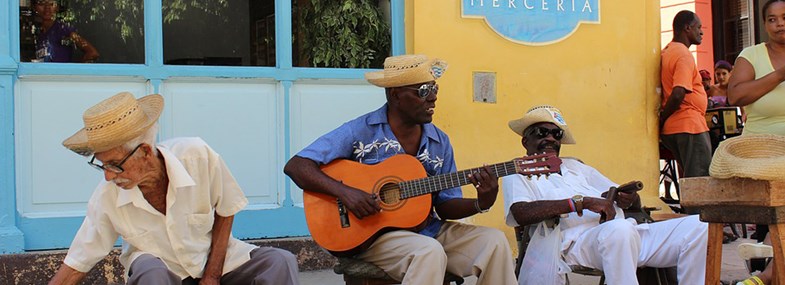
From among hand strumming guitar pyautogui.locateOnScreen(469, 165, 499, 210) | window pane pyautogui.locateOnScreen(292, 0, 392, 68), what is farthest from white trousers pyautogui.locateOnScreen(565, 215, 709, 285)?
window pane pyautogui.locateOnScreen(292, 0, 392, 68)

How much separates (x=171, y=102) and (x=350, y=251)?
214 centimetres

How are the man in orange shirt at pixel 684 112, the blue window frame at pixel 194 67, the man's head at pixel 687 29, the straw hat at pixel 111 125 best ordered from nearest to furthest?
1. the straw hat at pixel 111 125
2. the blue window frame at pixel 194 67
3. the man in orange shirt at pixel 684 112
4. the man's head at pixel 687 29

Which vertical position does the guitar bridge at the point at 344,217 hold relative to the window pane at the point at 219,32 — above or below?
below

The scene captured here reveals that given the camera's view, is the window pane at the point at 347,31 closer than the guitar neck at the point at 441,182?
No

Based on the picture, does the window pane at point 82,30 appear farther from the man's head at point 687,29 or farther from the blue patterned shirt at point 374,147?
the man's head at point 687,29

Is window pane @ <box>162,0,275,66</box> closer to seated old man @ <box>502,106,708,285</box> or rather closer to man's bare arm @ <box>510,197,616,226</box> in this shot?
seated old man @ <box>502,106,708,285</box>

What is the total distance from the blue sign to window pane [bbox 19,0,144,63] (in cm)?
216

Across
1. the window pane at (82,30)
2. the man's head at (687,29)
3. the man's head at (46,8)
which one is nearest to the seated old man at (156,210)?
the window pane at (82,30)

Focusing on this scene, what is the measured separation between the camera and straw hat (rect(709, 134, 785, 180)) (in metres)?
3.75

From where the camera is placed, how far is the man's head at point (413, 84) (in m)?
4.12

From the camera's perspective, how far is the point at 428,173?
4234 millimetres

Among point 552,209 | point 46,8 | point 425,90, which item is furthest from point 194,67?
point 552,209

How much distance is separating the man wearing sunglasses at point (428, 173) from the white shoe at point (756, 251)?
1099 mm

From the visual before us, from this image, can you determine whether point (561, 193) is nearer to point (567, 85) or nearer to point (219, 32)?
point (567, 85)
